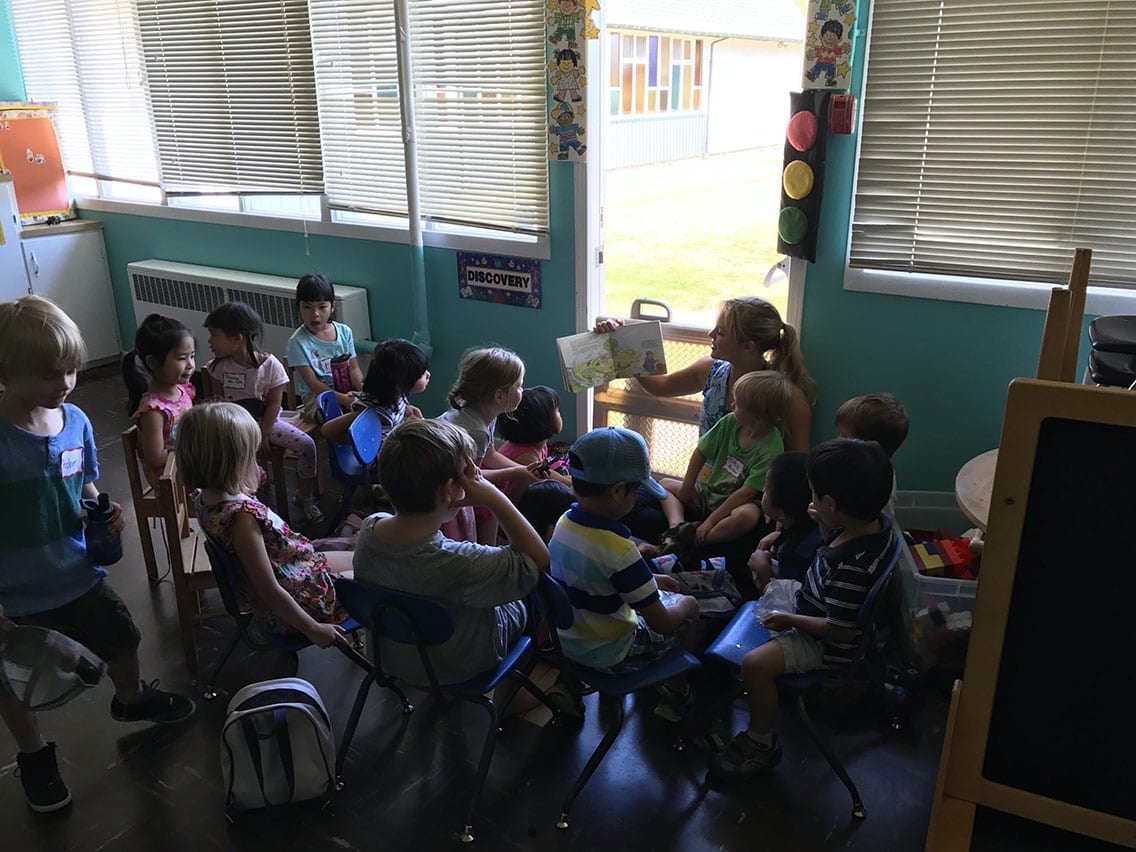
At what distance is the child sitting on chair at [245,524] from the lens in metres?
2.14

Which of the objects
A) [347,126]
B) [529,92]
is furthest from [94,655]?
[347,126]

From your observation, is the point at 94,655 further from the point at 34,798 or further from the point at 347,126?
the point at 347,126

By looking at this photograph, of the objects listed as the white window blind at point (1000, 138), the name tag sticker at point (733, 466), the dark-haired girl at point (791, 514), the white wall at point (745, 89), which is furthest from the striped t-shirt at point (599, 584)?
the white wall at point (745, 89)

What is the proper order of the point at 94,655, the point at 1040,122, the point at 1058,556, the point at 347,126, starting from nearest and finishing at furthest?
the point at 1058,556 < the point at 94,655 < the point at 1040,122 < the point at 347,126

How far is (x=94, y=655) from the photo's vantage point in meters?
2.16

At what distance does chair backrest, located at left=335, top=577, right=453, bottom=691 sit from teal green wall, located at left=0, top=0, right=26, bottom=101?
5.25m

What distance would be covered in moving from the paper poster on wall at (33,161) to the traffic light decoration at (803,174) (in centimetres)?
457

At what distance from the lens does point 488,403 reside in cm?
282

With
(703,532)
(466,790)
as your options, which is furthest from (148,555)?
(703,532)

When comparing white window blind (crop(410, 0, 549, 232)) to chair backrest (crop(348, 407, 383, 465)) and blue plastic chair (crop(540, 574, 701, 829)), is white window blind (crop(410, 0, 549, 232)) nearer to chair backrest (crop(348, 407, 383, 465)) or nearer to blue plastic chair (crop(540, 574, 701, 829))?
chair backrest (crop(348, 407, 383, 465))

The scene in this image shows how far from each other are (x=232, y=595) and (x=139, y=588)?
1.22m

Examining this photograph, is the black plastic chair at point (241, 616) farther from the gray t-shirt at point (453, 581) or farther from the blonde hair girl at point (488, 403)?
the blonde hair girl at point (488, 403)

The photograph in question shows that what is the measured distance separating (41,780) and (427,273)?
2675mm

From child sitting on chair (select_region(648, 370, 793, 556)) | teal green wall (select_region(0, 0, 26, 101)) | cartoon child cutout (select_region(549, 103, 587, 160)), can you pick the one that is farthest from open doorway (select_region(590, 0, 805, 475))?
teal green wall (select_region(0, 0, 26, 101))
